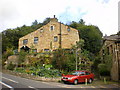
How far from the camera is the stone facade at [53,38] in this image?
1315 inches

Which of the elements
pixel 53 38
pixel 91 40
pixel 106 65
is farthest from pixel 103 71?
Result: pixel 91 40

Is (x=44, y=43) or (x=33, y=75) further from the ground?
(x=44, y=43)

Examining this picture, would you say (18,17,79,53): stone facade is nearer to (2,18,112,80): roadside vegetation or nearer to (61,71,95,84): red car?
(2,18,112,80): roadside vegetation

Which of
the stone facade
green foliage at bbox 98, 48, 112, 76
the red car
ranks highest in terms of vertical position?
the stone facade

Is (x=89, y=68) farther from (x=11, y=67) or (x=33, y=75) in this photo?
(x=11, y=67)

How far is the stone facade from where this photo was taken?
33.4 metres

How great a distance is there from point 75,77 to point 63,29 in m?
20.8

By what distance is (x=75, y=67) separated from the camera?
2188 cm

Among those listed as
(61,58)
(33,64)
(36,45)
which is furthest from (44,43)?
(61,58)

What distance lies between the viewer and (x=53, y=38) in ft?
112

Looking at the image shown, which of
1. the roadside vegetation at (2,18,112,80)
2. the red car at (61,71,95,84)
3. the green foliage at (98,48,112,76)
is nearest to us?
the red car at (61,71,95,84)

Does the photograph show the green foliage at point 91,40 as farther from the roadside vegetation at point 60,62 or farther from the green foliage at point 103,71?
the green foliage at point 103,71

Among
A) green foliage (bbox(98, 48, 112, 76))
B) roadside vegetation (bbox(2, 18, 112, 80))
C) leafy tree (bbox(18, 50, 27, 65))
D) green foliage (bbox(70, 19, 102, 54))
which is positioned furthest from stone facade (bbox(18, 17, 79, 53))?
green foliage (bbox(98, 48, 112, 76))

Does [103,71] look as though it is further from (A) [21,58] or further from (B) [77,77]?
(A) [21,58]
